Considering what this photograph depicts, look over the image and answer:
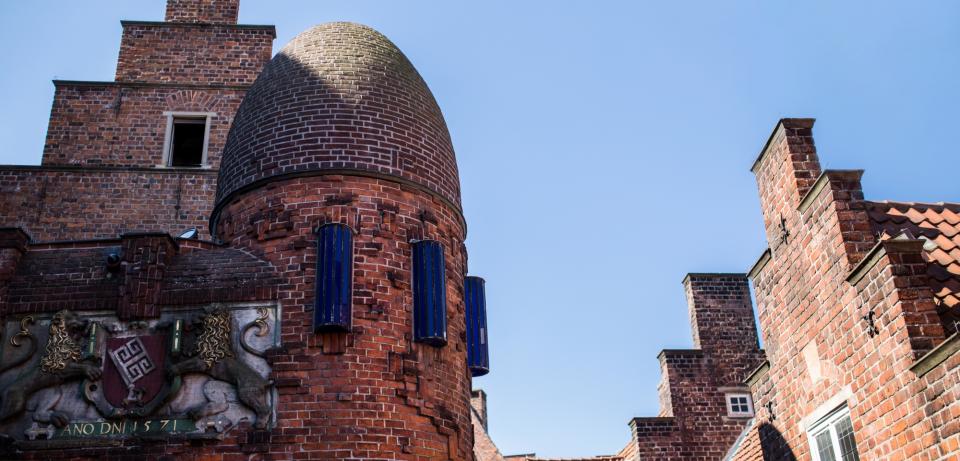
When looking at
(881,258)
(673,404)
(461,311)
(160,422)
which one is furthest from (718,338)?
(160,422)

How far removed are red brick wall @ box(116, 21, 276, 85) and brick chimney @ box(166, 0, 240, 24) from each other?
553 mm

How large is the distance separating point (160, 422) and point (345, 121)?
4624 millimetres

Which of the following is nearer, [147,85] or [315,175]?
[315,175]

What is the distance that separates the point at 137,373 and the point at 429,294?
359 cm

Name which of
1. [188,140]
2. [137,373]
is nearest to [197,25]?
[188,140]

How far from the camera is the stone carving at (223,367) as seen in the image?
1103cm

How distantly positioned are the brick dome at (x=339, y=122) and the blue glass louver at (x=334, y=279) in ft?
3.35

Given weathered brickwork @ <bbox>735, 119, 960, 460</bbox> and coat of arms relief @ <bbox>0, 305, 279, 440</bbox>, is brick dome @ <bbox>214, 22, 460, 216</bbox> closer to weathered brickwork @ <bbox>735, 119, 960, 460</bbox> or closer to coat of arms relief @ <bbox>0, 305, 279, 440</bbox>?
coat of arms relief @ <bbox>0, 305, 279, 440</bbox>

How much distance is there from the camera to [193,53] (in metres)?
22.7

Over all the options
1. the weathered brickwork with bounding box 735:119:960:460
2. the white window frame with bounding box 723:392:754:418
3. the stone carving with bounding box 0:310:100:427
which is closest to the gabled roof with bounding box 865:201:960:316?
the weathered brickwork with bounding box 735:119:960:460

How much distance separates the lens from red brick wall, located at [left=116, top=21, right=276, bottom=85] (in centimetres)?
2236

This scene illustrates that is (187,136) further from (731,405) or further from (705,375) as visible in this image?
(731,405)

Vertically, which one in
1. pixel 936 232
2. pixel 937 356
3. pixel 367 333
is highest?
pixel 936 232

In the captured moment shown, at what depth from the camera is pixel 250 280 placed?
39.1 ft
